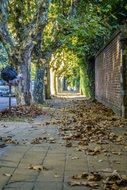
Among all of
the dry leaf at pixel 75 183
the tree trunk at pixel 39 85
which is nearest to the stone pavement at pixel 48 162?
the dry leaf at pixel 75 183

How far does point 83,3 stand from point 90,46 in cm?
570

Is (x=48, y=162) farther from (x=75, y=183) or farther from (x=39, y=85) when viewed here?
(x=39, y=85)

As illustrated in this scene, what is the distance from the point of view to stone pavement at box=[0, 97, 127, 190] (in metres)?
5.90

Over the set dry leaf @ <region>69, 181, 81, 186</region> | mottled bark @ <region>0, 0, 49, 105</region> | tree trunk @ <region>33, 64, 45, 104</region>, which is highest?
mottled bark @ <region>0, 0, 49, 105</region>

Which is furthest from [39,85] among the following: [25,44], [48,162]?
[48,162]

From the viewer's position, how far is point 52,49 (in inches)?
1059

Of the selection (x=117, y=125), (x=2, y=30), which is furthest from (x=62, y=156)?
(x=2, y=30)

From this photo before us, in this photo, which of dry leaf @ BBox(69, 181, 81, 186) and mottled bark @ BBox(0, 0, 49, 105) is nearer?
dry leaf @ BBox(69, 181, 81, 186)

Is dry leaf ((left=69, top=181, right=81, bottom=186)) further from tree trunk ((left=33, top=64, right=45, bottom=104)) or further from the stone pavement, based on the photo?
tree trunk ((left=33, top=64, right=45, bottom=104))

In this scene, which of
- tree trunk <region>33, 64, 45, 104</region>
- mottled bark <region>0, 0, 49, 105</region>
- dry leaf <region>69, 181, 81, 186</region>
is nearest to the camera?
dry leaf <region>69, 181, 81, 186</region>

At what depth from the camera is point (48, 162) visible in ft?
24.0

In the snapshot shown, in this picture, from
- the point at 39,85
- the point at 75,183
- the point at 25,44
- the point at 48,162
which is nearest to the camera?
the point at 75,183

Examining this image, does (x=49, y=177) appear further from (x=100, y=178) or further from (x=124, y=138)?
(x=124, y=138)

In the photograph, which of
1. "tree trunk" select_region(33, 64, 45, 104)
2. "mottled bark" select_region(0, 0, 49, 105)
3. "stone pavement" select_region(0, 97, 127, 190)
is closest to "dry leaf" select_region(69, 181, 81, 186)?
"stone pavement" select_region(0, 97, 127, 190)
